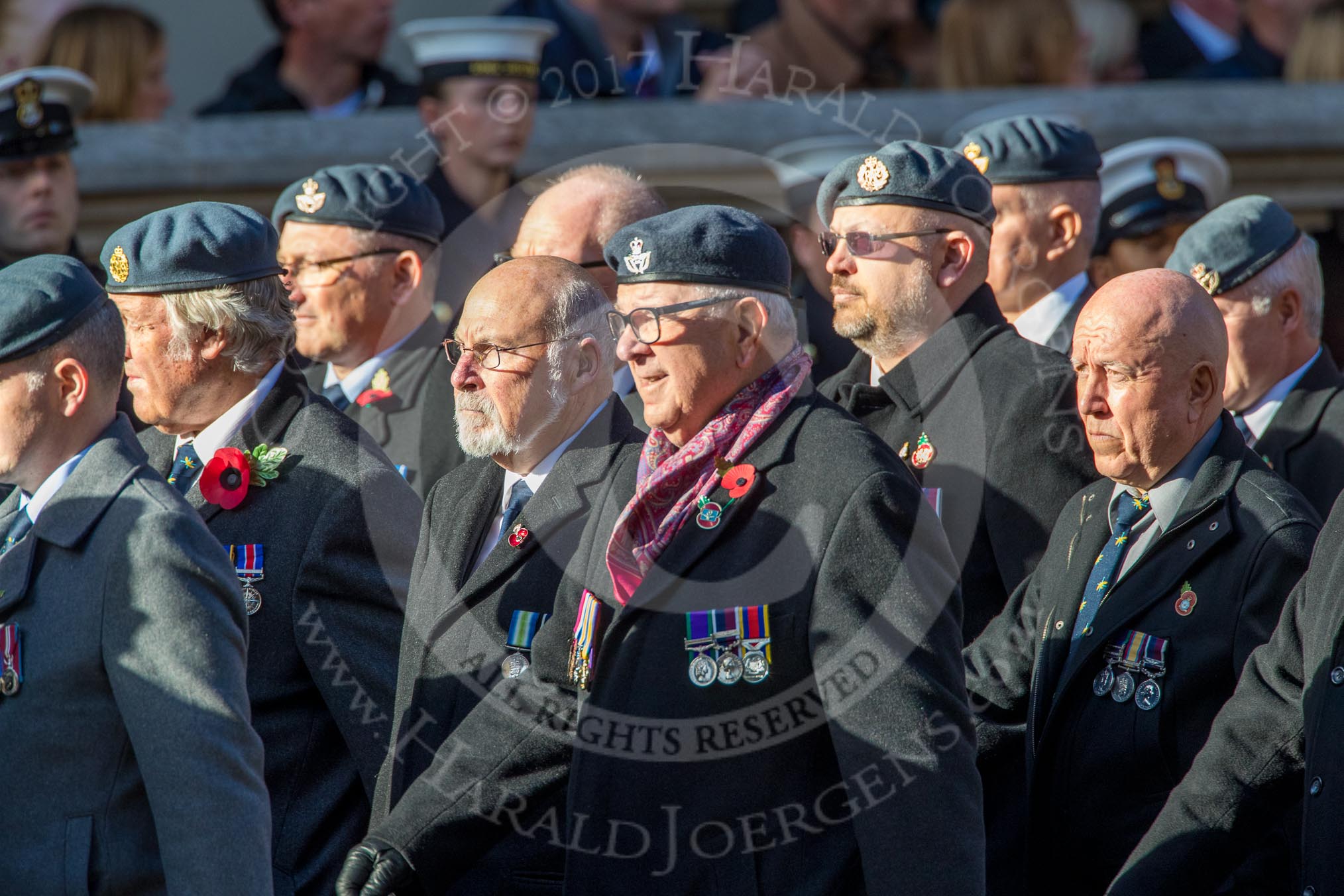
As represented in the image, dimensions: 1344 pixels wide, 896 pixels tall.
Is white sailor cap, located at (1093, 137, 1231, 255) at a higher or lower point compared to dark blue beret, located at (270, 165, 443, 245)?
lower

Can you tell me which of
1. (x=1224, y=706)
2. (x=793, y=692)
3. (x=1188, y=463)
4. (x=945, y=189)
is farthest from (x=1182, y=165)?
(x=793, y=692)

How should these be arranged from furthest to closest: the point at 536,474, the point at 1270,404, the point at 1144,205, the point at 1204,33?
the point at 1204,33 < the point at 1144,205 < the point at 1270,404 < the point at 536,474

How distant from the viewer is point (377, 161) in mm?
7711

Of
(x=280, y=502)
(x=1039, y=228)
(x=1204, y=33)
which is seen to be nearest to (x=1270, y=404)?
(x=1039, y=228)

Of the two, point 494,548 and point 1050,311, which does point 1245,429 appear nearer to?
point 1050,311

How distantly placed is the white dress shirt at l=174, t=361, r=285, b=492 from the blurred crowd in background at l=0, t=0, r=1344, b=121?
398 cm

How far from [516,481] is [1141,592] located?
1.38m

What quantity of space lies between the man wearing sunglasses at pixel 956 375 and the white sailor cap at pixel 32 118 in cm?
297

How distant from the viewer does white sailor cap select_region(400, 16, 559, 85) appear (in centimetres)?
722

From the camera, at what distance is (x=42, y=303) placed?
11.1 feet

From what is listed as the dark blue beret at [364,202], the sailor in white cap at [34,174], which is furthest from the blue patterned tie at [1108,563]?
the sailor in white cap at [34,174]

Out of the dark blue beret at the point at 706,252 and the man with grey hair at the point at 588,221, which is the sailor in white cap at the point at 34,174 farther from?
the dark blue beret at the point at 706,252

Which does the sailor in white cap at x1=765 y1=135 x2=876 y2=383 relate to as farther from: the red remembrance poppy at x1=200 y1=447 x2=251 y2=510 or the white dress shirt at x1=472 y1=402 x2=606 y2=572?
the red remembrance poppy at x1=200 y1=447 x2=251 y2=510

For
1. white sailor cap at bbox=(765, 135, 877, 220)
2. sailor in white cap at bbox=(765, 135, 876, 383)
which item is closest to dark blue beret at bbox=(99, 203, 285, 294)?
sailor in white cap at bbox=(765, 135, 876, 383)
